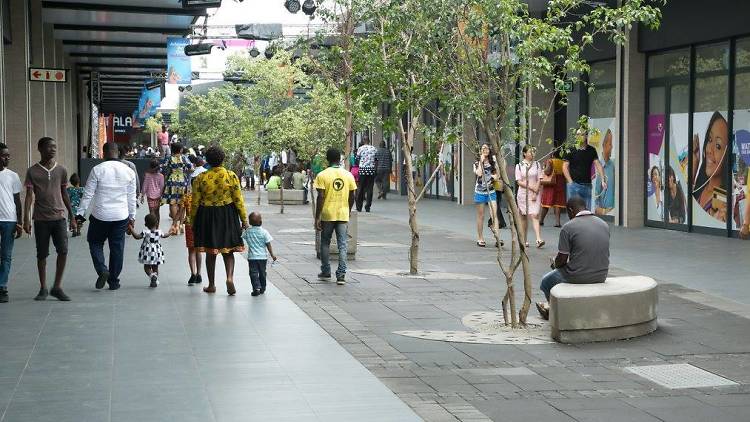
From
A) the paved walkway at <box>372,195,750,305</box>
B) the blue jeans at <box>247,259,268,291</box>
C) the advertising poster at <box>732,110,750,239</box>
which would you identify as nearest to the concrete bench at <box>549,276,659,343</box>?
the paved walkway at <box>372,195,750,305</box>

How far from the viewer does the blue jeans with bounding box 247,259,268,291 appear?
1270 centimetres

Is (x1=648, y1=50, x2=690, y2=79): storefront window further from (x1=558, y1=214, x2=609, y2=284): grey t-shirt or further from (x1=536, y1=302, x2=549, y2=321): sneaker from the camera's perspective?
(x1=558, y1=214, x2=609, y2=284): grey t-shirt

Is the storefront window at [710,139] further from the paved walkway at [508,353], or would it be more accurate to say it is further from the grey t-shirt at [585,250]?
the grey t-shirt at [585,250]

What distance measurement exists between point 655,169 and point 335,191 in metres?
10.3

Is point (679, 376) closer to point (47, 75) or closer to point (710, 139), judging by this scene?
point (710, 139)

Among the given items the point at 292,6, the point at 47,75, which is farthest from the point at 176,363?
the point at 292,6

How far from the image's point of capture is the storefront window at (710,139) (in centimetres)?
1992

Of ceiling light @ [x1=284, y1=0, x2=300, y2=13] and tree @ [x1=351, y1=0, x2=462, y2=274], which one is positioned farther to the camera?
ceiling light @ [x1=284, y1=0, x2=300, y2=13]

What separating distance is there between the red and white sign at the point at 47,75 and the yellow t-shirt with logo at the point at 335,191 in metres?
9.21

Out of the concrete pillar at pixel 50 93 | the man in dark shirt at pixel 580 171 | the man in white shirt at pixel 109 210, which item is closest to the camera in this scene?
the man in white shirt at pixel 109 210

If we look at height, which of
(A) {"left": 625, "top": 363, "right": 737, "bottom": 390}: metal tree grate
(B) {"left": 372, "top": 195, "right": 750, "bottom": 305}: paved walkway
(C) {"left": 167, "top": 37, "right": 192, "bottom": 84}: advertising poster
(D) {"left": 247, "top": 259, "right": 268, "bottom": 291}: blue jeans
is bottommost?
(A) {"left": 625, "top": 363, "right": 737, "bottom": 390}: metal tree grate

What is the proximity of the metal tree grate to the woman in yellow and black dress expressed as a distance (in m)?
5.38

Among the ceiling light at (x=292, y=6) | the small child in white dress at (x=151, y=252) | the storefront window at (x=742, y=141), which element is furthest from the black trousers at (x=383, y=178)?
the small child in white dress at (x=151, y=252)

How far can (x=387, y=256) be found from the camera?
57.8 ft
